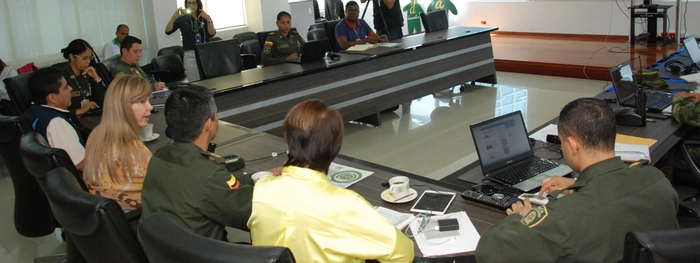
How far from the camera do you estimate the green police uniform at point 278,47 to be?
6125 millimetres

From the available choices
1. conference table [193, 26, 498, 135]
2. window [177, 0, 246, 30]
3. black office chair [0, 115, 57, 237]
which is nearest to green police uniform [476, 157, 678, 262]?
black office chair [0, 115, 57, 237]

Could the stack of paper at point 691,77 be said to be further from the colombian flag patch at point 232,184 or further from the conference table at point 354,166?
the colombian flag patch at point 232,184

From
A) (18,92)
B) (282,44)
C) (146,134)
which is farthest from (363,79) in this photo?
(18,92)

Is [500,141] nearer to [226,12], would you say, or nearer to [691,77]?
[691,77]

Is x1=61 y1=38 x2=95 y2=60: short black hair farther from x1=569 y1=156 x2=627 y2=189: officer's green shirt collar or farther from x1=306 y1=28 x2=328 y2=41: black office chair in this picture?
x1=569 y1=156 x2=627 y2=189: officer's green shirt collar

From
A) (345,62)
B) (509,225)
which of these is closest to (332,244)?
(509,225)

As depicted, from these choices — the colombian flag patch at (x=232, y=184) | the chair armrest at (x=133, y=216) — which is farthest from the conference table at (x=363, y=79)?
the colombian flag patch at (x=232, y=184)

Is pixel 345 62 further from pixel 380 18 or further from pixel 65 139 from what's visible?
pixel 65 139

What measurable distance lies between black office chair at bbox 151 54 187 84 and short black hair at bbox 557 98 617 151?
422cm

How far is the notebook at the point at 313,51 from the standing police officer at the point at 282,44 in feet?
2.18

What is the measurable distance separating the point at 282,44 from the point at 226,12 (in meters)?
2.58

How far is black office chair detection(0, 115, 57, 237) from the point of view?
9.37ft

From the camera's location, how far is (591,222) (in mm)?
1639

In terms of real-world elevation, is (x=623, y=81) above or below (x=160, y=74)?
below
